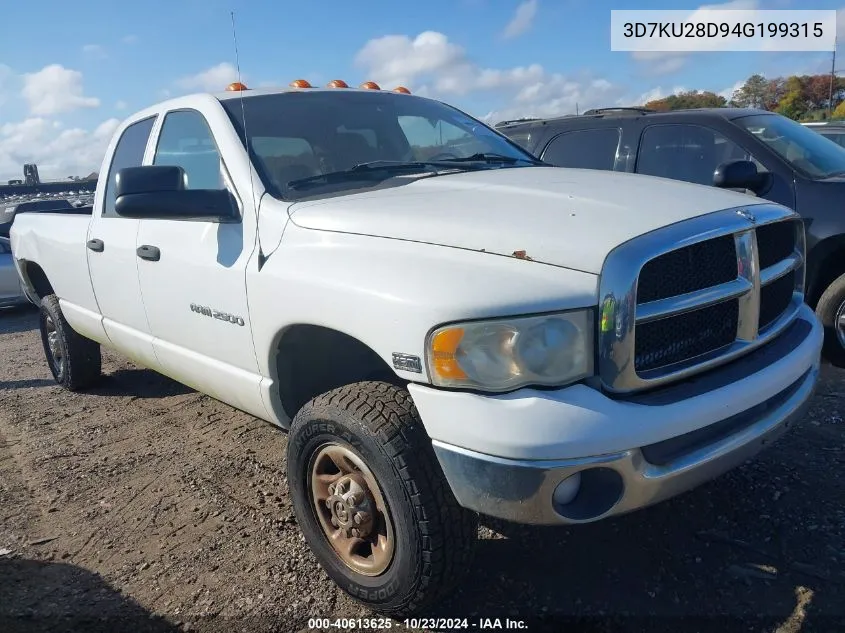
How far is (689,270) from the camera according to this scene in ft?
7.14

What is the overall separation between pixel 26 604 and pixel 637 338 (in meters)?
2.45

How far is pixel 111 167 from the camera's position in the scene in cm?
436

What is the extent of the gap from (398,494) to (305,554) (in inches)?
37.0

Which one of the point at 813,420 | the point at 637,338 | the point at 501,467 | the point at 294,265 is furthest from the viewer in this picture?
the point at 813,420

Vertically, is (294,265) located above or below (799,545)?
above

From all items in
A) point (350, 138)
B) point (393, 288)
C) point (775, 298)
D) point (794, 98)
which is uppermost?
point (794, 98)

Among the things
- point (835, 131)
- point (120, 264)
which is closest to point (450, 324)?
point (120, 264)

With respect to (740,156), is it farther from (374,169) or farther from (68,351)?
(68,351)

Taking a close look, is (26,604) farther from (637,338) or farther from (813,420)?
(813,420)

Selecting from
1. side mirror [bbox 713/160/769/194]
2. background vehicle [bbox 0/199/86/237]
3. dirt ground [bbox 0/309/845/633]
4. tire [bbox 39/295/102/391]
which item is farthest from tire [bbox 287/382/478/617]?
background vehicle [bbox 0/199/86/237]

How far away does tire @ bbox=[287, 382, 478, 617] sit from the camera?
2.14 m

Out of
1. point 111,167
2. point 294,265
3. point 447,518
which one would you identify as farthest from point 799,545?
point 111,167

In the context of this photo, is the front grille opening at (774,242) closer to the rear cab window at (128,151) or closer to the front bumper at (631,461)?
the front bumper at (631,461)

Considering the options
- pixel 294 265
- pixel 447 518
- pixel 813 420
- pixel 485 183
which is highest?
pixel 485 183
